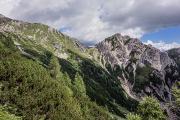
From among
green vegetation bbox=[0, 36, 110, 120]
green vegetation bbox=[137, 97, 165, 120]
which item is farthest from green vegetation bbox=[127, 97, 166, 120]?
green vegetation bbox=[0, 36, 110, 120]

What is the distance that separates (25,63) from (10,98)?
12.6 meters

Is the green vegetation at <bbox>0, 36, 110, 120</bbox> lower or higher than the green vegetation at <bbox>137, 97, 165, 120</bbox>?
higher

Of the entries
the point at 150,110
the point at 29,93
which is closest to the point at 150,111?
the point at 150,110

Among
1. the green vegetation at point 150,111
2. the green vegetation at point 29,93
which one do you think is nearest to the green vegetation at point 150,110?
the green vegetation at point 150,111

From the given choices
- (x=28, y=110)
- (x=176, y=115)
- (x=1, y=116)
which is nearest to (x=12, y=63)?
(x=28, y=110)

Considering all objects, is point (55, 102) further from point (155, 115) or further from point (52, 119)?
point (155, 115)

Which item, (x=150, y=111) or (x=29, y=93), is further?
(x=150, y=111)

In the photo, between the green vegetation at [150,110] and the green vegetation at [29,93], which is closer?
the green vegetation at [29,93]

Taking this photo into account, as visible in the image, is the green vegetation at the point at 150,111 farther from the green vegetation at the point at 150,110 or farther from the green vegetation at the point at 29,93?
the green vegetation at the point at 29,93

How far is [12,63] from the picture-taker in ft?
237

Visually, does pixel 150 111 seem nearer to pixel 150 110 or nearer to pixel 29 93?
pixel 150 110

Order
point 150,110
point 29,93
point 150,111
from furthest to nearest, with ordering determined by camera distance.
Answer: point 150,110, point 150,111, point 29,93

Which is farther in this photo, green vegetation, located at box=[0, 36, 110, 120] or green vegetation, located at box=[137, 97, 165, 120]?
green vegetation, located at box=[137, 97, 165, 120]

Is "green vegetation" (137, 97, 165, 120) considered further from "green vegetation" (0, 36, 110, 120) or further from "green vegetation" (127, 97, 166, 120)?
"green vegetation" (0, 36, 110, 120)
